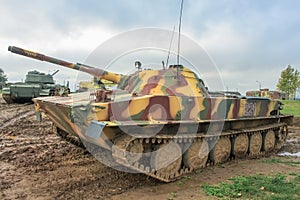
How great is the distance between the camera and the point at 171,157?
19.5 feet

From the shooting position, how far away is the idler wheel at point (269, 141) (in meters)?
9.16

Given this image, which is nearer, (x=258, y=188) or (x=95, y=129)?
(x=95, y=129)

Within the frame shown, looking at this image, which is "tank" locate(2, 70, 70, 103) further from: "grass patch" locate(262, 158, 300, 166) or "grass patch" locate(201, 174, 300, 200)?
"grass patch" locate(201, 174, 300, 200)

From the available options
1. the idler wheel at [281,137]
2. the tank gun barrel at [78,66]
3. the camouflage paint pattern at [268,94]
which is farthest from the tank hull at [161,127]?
the camouflage paint pattern at [268,94]

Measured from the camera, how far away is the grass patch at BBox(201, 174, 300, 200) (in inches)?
204

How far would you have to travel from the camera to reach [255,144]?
8617 mm

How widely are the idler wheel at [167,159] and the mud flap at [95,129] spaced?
132 cm

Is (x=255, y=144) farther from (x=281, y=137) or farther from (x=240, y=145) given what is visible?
(x=281, y=137)

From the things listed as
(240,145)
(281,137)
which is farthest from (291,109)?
(240,145)

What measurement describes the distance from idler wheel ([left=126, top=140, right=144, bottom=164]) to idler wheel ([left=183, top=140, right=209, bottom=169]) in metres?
1.36

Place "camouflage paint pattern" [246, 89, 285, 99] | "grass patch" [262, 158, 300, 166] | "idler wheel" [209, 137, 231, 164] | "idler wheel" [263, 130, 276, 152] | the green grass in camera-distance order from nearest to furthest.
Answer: "idler wheel" [209, 137, 231, 164] < "grass patch" [262, 158, 300, 166] < "idler wheel" [263, 130, 276, 152] < "camouflage paint pattern" [246, 89, 285, 99] < the green grass

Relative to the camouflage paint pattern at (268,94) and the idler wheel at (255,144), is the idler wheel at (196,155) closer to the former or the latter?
the idler wheel at (255,144)

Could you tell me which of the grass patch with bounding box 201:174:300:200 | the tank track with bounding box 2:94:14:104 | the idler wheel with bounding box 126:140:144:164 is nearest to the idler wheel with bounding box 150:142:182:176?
the idler wheel with bounding box 126:140:144:164

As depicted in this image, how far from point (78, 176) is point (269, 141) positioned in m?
5.95
